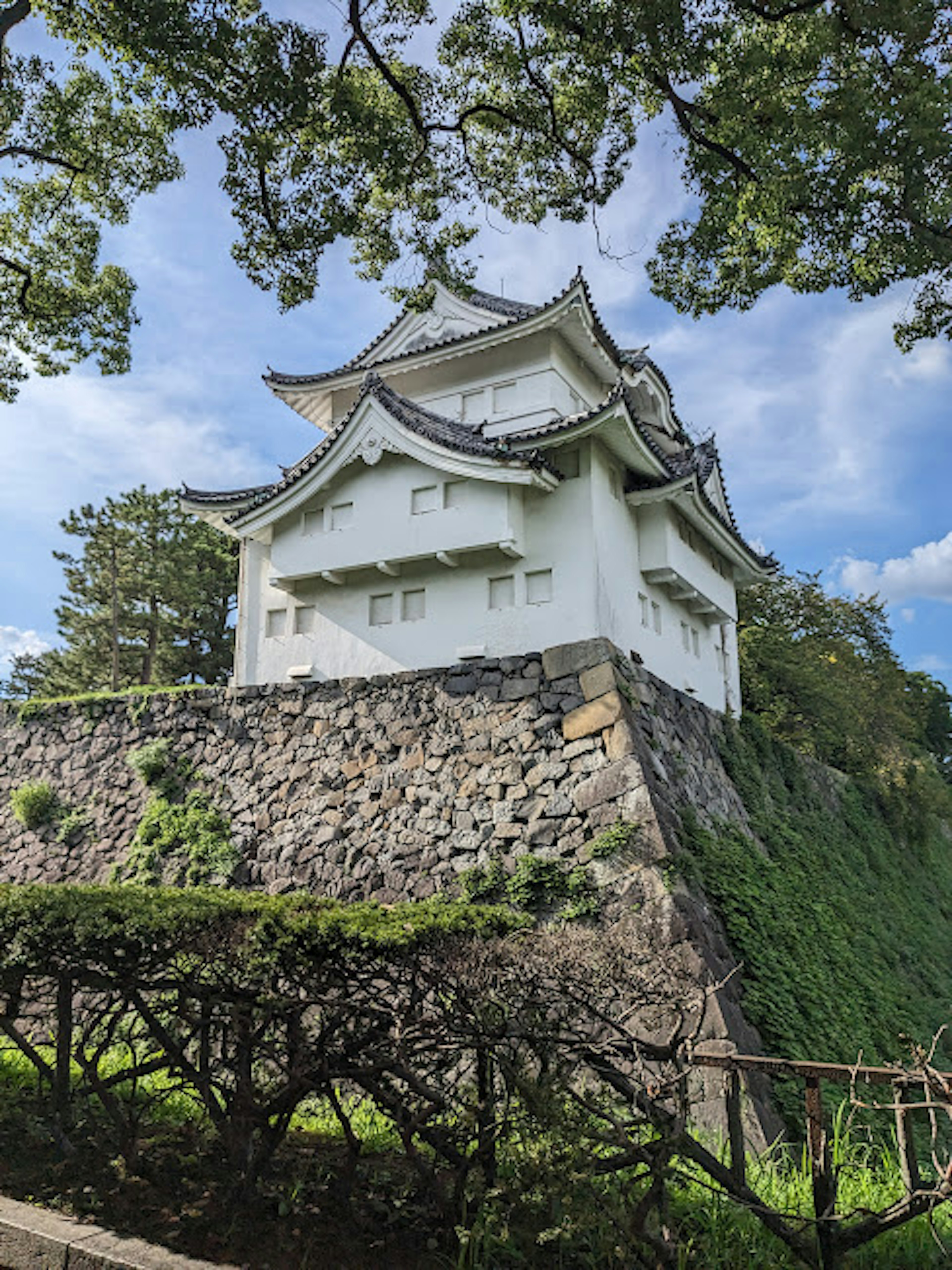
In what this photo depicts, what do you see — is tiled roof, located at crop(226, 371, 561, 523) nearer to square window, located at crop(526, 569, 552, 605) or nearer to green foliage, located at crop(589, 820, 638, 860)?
square window, located at crop(526, 569, 552, 605)

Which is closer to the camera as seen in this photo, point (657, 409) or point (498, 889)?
point (498, 889)

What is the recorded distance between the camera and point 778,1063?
4.44m

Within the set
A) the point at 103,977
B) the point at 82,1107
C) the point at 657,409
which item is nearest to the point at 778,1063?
the point at 103,977

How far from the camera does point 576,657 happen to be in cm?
999

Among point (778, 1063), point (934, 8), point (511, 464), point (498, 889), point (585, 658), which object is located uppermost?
point (934, 8)

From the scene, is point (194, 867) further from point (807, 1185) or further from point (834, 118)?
point (834, 118)

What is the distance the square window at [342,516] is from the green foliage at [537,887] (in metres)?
7.11

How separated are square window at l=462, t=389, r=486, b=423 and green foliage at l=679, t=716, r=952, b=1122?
23.9 feet

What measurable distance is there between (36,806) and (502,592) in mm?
7756

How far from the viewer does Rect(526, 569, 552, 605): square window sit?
43.9ft

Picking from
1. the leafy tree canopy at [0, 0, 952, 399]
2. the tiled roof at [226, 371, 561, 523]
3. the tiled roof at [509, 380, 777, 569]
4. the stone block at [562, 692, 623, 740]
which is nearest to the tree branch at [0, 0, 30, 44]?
the leafy tree canopy at [0, 0, 952, 399]

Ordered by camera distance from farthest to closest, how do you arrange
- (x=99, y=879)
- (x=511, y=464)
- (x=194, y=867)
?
(x=511, y=464) → (x=99, y=879) → (x=194, y=867)

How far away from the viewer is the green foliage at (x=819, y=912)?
27.7 feet

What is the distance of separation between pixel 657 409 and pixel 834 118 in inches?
425
